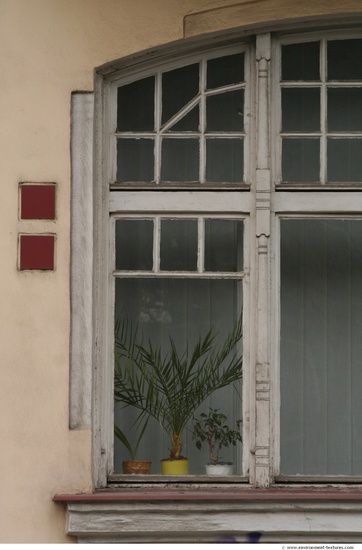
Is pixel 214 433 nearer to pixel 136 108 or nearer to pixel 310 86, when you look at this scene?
pixel 136 108

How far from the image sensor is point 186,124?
17.1 feet

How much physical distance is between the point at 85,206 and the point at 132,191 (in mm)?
310

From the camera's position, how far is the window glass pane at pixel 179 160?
5.19 meters

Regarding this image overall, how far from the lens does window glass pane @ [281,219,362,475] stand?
5.11 m

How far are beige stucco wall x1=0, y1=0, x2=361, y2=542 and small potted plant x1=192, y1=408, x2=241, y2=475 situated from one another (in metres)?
0.63

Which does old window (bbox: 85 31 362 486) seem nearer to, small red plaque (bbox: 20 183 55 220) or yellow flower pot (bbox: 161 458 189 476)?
yellow flower pot (bbox: 161 458 189 476)

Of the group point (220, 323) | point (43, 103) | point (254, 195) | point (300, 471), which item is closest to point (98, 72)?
point (43, 103)

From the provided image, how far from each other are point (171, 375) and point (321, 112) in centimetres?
161

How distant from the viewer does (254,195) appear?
511 cm

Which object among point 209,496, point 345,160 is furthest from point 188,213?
point 209,496

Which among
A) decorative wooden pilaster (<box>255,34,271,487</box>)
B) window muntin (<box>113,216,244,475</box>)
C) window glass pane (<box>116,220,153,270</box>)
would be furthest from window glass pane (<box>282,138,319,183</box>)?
window glass pane (<box>116,220,153,270</box>)

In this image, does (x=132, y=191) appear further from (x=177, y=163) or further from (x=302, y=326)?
(x=302, y=326)

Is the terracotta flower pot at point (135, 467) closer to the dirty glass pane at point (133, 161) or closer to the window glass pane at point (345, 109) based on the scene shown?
the dirty glass pane at point (133, 161)

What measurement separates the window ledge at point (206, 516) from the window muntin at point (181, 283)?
0.42 meters
